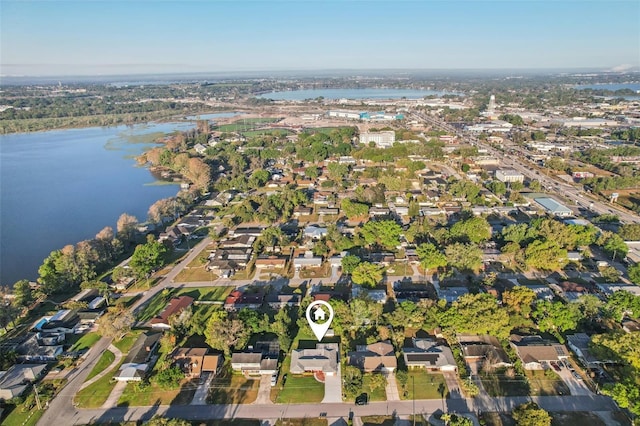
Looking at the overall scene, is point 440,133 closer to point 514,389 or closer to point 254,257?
point 254,257

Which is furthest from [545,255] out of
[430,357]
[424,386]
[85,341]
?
[85,341]

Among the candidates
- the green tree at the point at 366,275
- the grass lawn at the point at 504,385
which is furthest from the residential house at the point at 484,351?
the green tree at the point at 366,275

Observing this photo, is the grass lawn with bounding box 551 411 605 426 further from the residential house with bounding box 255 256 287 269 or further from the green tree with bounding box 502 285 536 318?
the residential house with bounding box 255 256 287 269

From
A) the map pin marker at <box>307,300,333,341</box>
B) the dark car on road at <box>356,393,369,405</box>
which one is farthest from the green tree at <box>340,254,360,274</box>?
the dark car on road at <box>356,393,369,405</box>

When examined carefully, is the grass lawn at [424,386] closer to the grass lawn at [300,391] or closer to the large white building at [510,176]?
the grass lawn at [300,391]

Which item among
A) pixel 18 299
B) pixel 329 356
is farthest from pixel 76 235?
pixel 329 356

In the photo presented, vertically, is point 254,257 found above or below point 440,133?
below

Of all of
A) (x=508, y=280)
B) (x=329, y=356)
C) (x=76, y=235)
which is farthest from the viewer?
(x=76, y=235)
